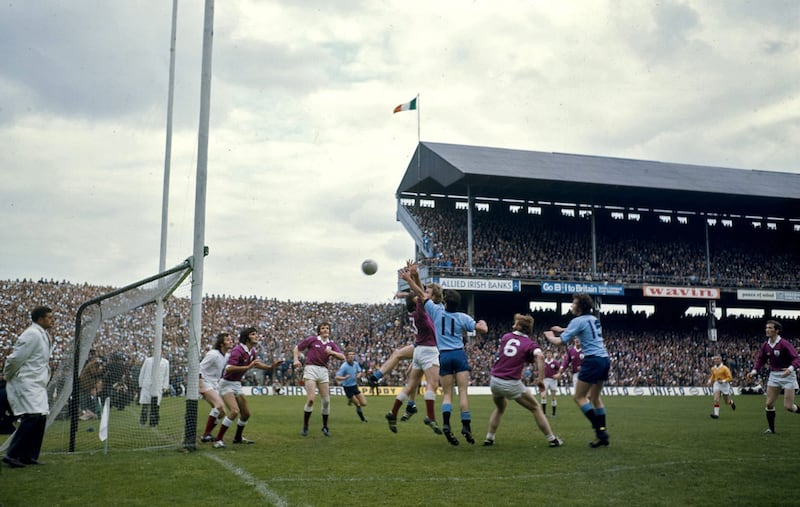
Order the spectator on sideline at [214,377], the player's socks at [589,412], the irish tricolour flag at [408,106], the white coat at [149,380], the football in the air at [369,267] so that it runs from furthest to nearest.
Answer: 1. the irish tricolour flag at [408,106]
2. the football in the air at [369,267]
3. the white coat at [149,380]
4. the spectator on sideline at [214,377]
5. the player's socks at [589,412]

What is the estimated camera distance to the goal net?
1233cm

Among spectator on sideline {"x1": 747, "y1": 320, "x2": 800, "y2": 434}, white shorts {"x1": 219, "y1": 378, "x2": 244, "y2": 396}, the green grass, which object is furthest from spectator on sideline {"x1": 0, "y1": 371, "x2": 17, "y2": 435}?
spectator on sideline {"x1": 747, "y1": 320, "x2": 800, "y2": 434}

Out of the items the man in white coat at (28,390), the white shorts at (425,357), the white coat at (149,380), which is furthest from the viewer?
the white coat at (149,380)

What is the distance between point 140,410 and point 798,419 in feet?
55.0

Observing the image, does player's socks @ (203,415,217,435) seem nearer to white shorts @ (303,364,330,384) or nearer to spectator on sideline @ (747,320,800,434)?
white shorts @ (303,364,330,384)

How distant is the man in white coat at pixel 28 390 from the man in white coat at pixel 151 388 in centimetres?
457

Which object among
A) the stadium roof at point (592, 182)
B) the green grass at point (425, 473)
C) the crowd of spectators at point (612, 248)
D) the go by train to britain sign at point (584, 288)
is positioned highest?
the stadium roof at point (592, 182)

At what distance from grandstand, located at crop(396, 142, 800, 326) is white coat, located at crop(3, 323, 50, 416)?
113ft

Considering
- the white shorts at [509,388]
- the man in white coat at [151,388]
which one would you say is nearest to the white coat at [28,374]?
the man in white coat at [151,388]

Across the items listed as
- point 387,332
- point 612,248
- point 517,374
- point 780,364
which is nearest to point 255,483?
point 517,374

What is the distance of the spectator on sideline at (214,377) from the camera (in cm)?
1290

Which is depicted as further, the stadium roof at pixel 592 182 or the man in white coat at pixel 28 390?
the stadium roof at pixel 592 182

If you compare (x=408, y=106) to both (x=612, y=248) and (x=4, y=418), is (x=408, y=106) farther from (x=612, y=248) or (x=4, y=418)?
(x=4, y=418)

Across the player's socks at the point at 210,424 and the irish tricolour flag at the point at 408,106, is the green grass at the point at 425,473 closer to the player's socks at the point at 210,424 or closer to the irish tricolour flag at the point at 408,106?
the player's socks at the point at 210,424
